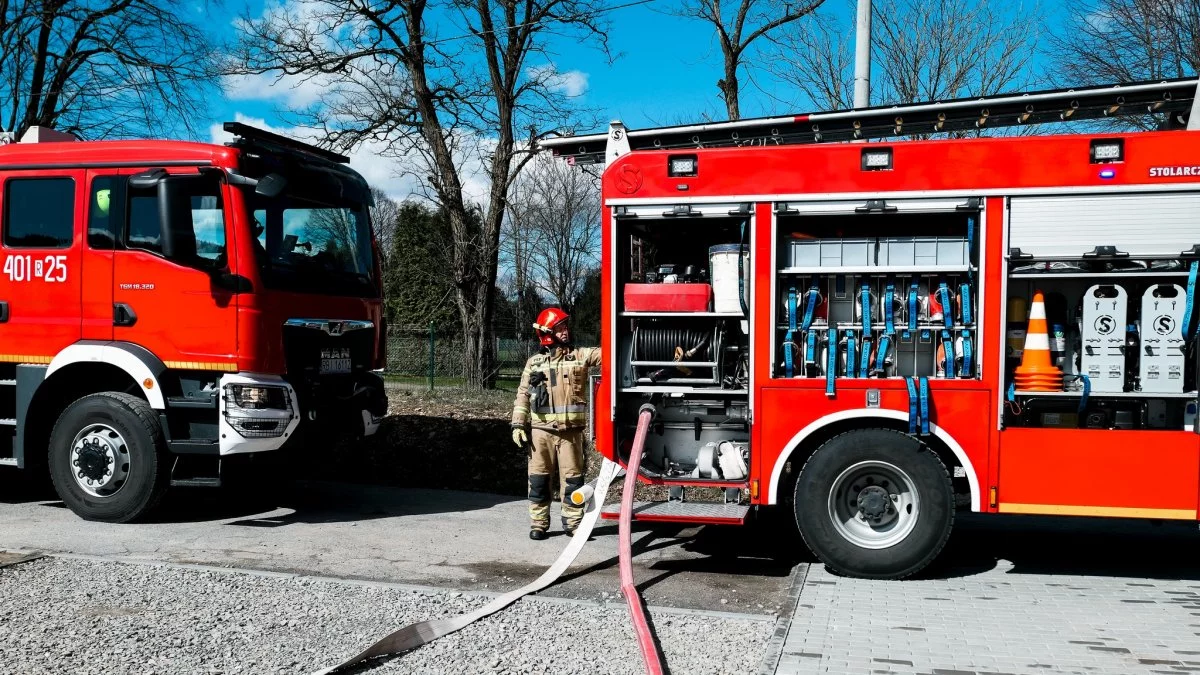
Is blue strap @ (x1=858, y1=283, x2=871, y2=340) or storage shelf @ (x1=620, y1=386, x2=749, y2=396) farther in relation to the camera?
storage shelf @ (x1=620, y1=386, x2=749, y2=396)

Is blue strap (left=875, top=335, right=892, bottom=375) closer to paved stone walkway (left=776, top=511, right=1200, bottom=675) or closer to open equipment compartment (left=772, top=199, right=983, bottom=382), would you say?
open equipment compartment (left=772, top=199, right=983, bottom=382)

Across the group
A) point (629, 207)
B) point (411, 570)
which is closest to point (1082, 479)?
point (629, 207)

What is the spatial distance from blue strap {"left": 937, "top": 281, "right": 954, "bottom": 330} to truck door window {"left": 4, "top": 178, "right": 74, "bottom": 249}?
21.6ft

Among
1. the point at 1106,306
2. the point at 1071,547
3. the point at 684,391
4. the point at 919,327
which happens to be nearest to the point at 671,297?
the point at 684,391

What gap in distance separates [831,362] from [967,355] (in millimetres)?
825

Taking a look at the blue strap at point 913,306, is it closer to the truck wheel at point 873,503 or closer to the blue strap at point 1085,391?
the truck wheel at point 873,503

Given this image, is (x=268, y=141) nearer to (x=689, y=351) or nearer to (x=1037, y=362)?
(x=689, y=351)

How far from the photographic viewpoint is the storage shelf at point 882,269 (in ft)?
20.8

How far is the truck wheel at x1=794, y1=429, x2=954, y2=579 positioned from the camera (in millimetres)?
6281

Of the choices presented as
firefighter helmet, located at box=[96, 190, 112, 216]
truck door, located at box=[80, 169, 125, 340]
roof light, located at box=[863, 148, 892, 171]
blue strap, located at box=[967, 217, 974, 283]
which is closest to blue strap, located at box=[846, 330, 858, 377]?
blue strap, located at box=[967, 217, 974, 283]

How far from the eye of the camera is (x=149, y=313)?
25.9ft

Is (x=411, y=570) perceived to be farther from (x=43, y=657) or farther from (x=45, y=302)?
(x=45, y=302)

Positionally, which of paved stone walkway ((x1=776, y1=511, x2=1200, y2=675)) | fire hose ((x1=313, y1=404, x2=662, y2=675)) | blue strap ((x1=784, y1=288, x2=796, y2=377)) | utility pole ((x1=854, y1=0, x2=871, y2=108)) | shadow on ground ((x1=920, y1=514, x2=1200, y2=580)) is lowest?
shadow on ground ((x1=920, y1=514, x2=1200, y2=580))

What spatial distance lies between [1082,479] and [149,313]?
22.1 ft
